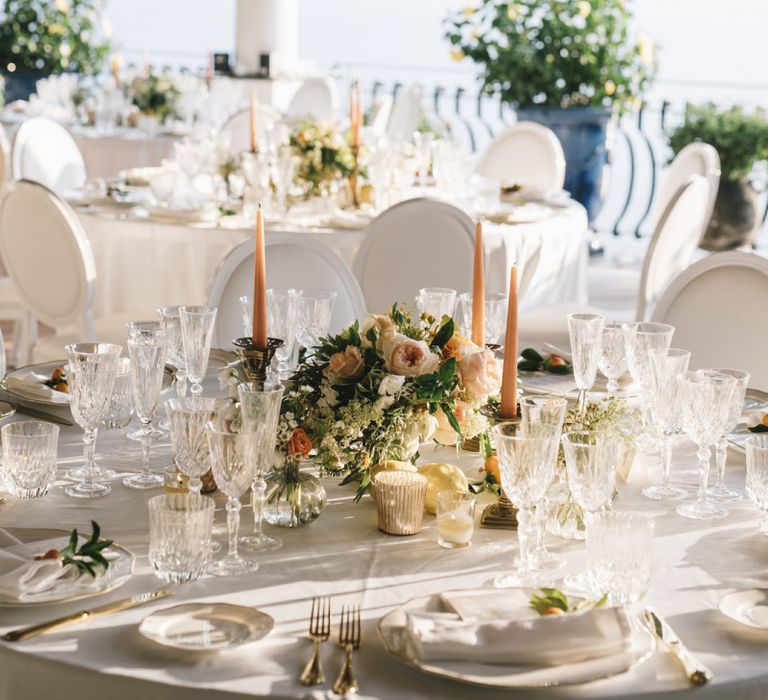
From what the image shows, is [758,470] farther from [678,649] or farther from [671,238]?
[671,238]

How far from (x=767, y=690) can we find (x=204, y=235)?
119 inches

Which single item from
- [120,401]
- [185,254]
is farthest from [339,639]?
[185,254]

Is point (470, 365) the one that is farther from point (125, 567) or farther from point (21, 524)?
point (21, 524)

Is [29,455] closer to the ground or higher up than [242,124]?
closer to the ground

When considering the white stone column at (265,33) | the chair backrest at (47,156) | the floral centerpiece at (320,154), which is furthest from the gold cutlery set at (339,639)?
the white stone column at (265,33)

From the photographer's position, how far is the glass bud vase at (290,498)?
5.67 ft

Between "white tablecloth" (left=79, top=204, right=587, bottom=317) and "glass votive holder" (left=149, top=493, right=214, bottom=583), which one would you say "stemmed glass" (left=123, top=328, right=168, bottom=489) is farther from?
"white tablecloth" (left=79, top=204, right=587, bottom=317)

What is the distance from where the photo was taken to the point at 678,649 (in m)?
1.33

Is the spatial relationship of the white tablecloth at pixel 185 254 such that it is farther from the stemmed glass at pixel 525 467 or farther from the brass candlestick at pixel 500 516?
the stemmed glass at pixel 525 467

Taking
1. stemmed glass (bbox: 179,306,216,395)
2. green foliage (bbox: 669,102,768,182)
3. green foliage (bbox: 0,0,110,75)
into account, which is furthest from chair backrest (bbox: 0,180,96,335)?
green foliage (bbox: 0,0,110,75)

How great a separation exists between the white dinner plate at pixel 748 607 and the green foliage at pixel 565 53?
6497 millimetres

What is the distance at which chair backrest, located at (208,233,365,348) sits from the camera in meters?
3.11

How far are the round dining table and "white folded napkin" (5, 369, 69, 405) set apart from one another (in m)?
0.22

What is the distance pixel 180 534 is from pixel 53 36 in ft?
30.7
